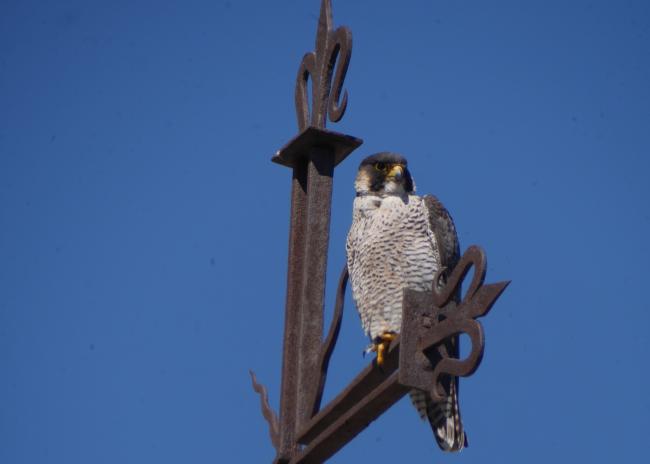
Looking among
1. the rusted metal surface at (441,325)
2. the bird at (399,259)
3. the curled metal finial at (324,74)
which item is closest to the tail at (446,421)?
the bird at (399,259)

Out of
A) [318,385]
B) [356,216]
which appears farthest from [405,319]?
[356,216]

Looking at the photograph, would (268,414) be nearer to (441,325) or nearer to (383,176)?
(441,325)

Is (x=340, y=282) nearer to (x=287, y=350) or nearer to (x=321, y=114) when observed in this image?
(x=287, y=350)

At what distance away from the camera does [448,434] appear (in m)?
4.43

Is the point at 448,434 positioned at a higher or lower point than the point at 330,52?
lower

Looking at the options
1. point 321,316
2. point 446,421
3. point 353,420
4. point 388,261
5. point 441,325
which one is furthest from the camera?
point 388,261

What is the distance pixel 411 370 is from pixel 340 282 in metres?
0.81

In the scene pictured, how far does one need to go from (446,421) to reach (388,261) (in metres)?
0.80

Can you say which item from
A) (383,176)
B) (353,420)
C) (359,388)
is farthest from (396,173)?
(353,420)

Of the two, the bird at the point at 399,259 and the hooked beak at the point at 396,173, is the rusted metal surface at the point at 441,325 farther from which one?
the hooked beak at the point at 396,173

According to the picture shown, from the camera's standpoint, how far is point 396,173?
543cm

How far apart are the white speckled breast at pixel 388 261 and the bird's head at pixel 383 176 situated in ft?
1.04

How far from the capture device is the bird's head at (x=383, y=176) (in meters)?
5.36

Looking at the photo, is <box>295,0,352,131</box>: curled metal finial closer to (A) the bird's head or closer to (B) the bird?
(B) the bird
